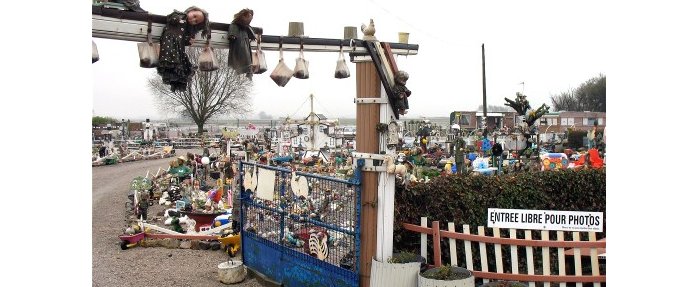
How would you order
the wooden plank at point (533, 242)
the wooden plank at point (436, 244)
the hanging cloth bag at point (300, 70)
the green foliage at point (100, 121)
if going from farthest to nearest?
the green foliage at point (100, 121), the wooden plank at point (436, 244), the wooden plank at point (533, 242), the hanging cloth bag at point (300, 70)

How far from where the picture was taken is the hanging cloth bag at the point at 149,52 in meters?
3.48

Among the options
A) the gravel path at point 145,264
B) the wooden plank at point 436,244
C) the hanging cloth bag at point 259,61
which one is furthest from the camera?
the gravel path at point 145,264

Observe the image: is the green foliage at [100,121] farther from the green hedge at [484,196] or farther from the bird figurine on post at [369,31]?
the bird figurine on post at [369,31]

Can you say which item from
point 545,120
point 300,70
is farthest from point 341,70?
point 545,120

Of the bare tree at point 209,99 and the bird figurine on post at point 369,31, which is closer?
the bird figurine on post at point 369,31

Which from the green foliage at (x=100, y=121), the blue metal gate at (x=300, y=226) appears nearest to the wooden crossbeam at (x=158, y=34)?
the blue metal gate at (x=300, y=226)

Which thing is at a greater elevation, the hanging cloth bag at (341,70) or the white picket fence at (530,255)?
the hanging cloth bag at (341,70)

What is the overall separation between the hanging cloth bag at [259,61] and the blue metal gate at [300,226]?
1428 millimetres

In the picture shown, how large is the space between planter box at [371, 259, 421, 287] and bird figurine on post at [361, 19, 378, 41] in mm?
2030

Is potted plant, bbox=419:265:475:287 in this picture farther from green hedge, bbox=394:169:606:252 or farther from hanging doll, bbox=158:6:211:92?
hanging doll, bbox=158:6:211:92

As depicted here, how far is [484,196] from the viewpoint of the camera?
6398 millimetres

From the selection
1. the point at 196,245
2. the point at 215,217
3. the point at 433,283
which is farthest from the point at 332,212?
the point at 215,217

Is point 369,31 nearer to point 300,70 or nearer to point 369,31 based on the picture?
point 369,31

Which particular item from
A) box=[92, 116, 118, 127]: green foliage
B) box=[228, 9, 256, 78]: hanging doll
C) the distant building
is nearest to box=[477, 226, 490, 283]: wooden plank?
box=[228, 9, 256, 78]: hanging doll
